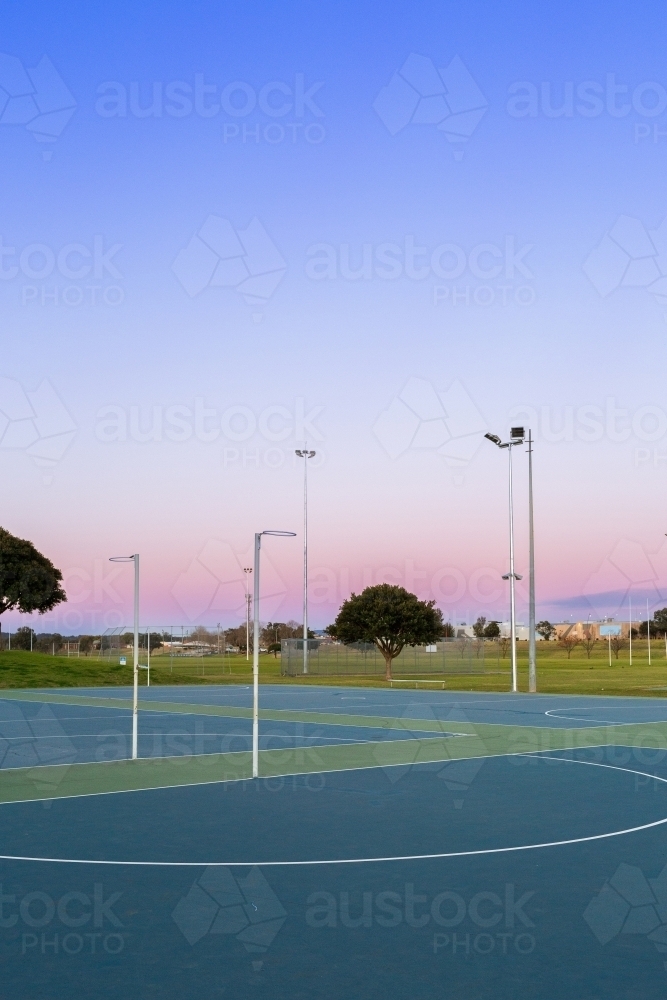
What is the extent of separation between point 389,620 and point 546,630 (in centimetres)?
12752

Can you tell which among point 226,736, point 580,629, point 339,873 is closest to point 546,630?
point 580,629

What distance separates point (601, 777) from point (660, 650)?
128 metres

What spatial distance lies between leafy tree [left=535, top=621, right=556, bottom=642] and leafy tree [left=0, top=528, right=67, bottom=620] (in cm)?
11400

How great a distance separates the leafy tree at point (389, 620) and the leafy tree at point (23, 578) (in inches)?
1083

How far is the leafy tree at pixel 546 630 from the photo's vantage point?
183850 millimetres

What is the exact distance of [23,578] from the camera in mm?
80438

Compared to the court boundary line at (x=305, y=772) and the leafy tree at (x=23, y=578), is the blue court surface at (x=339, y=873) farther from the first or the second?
the leafy tree at (x=23, y=578)

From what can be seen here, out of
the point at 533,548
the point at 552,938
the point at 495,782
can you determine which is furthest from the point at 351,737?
the point at 533,548

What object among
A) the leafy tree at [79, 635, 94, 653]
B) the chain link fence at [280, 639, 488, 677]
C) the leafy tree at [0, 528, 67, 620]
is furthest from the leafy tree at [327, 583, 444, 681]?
the leafy tree at [79, 635, 94, 653]

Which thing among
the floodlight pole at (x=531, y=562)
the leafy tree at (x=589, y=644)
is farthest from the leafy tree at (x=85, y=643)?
the floodlight pole at (x=531, y=562)

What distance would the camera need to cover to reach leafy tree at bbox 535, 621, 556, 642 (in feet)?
603

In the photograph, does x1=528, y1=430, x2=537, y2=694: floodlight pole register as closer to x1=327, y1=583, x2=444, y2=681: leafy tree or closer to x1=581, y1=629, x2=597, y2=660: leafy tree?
x1=327, y1=583, x2=444, y2=681: leafy tree

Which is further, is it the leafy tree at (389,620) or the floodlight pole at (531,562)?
the leafy tree at (389,620)

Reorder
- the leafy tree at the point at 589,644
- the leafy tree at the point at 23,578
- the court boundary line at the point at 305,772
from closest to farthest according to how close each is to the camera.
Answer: the court boundary line at the point at 305,772 → the leafy tree at the point at 23,578 → the leafy tree at the point at 589,644
